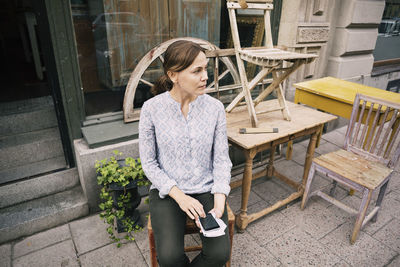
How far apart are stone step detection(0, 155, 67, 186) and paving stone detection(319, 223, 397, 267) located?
2745 mm

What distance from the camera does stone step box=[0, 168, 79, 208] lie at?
8.41 ft

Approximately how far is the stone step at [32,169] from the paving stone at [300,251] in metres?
2.28

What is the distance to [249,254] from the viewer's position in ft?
7.61

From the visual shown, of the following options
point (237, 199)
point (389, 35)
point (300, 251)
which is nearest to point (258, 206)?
point (237, 199)

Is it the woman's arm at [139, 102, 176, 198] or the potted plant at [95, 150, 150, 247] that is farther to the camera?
the potted plant at [95, 150, 150, 247]

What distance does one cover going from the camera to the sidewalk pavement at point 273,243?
2240mm

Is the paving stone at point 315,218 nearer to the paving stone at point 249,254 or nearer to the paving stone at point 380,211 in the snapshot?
the paving stone at point 380,211

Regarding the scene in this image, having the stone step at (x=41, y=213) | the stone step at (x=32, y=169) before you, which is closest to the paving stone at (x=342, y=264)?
the stone step at (x=41, y=213)

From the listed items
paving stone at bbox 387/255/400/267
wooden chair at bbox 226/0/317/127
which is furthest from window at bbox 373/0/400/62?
paving stone at bbox 387/255/400/267

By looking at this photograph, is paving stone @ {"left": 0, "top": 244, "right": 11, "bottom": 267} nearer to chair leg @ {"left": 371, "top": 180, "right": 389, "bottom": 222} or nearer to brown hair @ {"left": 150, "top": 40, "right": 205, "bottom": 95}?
brown hair @ {"left": 150, "top": 40, "right": 205, "bottom": 95}

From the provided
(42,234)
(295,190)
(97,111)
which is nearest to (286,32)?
(295,190)

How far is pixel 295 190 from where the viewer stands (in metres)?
3.19

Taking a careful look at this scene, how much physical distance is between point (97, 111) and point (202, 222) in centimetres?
177

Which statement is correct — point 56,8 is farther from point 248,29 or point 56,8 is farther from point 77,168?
point 248,29
